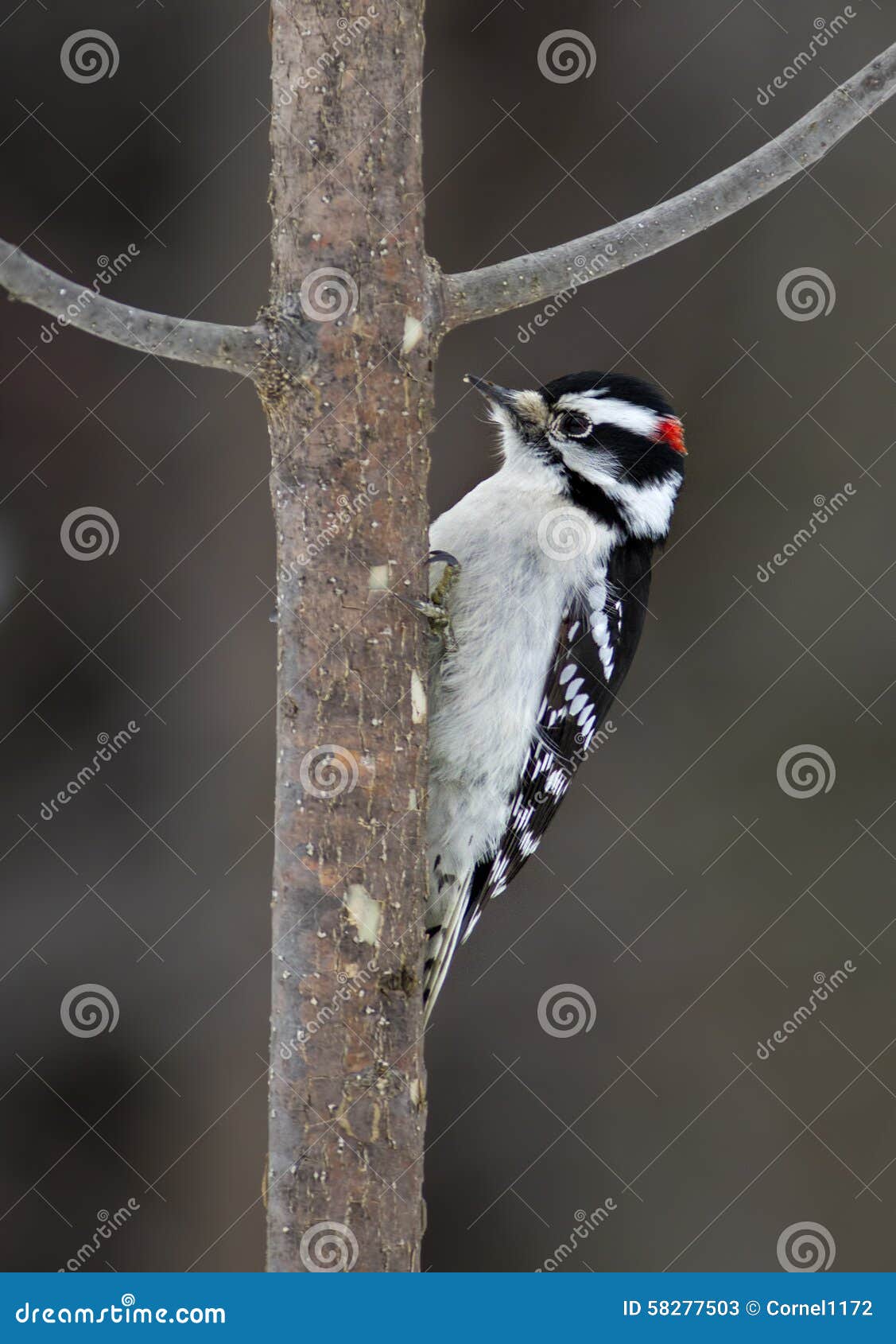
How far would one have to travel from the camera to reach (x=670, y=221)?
1.82 metres

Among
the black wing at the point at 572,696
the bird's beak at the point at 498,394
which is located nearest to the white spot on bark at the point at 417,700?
the black wing at the point at 572,696

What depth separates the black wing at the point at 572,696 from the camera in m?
2.51

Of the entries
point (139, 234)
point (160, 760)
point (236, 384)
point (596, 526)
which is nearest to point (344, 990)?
point (596, 526)

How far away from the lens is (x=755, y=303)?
3678mm

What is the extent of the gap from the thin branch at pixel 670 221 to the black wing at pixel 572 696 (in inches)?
31.0

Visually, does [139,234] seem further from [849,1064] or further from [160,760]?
[849,1064]

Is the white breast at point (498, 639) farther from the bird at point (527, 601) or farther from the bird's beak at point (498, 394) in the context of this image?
the bird's beak at point (498, 394)

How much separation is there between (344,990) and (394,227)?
3.25 ft

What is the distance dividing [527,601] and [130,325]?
3.38 ft

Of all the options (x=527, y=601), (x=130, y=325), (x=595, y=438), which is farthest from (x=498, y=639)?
(x=130, y=325)

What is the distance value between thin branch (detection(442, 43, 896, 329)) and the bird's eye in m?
0.65

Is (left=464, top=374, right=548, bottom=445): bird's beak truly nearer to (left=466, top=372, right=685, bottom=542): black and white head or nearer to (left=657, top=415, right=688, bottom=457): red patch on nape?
(left=466, top=372, right=685, bottom=542): black and white head

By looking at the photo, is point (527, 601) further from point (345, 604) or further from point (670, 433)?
point (345, 604)

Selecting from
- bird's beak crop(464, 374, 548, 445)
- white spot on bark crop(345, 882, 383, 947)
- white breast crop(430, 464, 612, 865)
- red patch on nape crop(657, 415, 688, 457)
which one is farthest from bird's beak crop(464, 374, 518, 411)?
white spot on bark crop(345, 882, 383, 947)
